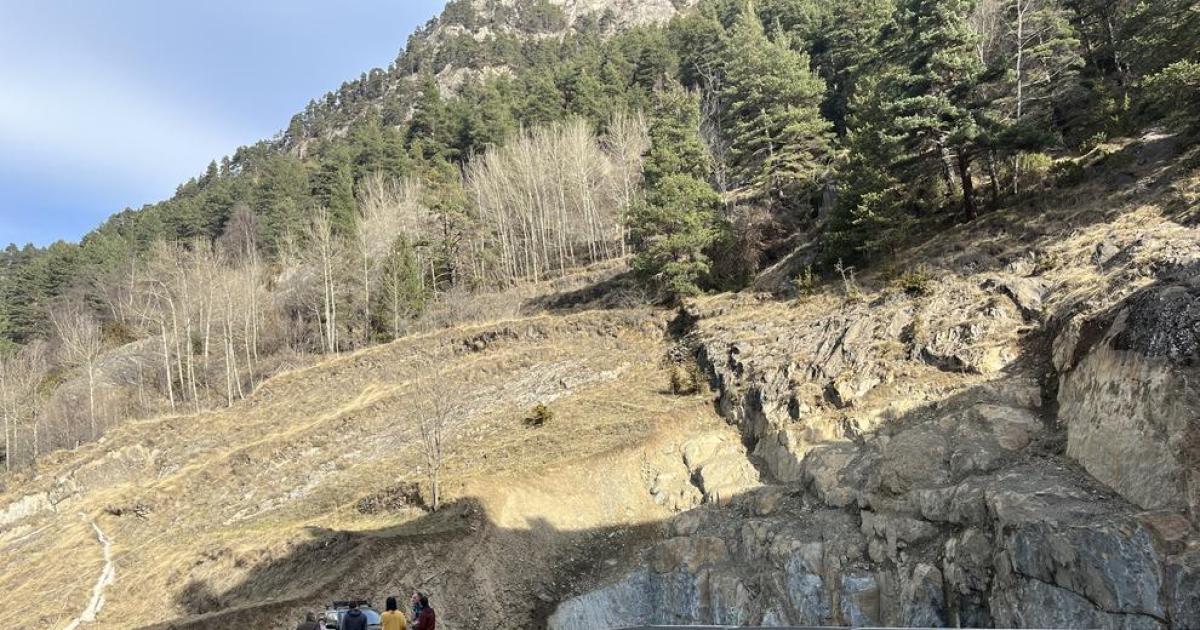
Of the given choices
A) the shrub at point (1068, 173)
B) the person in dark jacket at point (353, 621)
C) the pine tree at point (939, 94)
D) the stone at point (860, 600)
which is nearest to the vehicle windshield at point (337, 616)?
the person in dark jacket at point (353, 621)

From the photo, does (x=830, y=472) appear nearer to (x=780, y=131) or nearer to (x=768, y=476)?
(x=768, y=476)

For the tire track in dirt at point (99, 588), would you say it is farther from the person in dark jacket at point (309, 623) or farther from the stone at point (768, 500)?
the stone at point (768, 500)

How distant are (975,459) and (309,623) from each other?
13215mm

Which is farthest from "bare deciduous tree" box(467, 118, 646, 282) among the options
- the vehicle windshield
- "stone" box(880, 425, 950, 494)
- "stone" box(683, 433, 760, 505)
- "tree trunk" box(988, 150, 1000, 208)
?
the vehicle windshield

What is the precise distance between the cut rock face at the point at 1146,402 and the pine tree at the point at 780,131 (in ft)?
85.1

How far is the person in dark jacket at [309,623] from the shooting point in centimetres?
1189

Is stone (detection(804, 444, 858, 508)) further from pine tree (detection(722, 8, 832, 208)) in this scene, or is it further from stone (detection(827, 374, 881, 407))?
pine tree (detection(722, 8, 832, 208))

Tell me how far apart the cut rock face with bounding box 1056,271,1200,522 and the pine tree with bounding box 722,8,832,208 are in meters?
25.9

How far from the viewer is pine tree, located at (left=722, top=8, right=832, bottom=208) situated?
37531 mm

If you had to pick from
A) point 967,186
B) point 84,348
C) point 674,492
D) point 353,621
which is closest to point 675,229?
point 967,186

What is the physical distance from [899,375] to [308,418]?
Answer: 25.8 meters

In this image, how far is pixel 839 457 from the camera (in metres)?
14.7

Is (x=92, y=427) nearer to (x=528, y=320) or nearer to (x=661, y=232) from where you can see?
(x=528, y=320)

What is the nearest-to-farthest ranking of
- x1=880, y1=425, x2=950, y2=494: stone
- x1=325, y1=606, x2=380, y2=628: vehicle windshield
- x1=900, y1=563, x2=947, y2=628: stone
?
x1=900, y1=563, x2=947, y2=628: stone
x1=325, y1=606, x2=380, y2=628: vehicle windshield
x1=880, y1=425, x2=950, y2=494: stone
